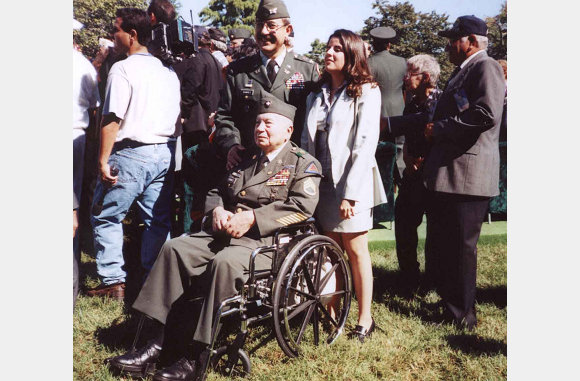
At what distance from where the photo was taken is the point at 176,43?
3.62 metres

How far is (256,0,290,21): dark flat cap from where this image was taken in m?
2.97

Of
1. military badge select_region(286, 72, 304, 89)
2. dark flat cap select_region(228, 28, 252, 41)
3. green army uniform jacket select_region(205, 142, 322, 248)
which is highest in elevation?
dark flat cap select_region(228, 28, 252, 41)

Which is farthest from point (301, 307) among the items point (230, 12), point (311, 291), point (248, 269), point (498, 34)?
point (230, 12)

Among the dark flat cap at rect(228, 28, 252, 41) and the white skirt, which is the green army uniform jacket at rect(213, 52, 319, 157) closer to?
the white skirt

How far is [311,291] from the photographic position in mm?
2668

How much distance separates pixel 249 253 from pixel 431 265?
4.40 ft

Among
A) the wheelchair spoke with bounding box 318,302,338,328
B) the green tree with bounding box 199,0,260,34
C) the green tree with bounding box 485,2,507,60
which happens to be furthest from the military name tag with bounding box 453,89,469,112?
the green tree with bounding box 199,0,260,34

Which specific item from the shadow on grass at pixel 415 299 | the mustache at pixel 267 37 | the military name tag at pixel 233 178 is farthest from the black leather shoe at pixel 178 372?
the mustache at pixel 267 37

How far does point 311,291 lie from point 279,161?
2.35 feet

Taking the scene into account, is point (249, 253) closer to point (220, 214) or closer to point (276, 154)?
point (220, 214)

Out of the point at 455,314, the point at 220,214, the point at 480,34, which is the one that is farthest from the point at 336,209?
the point at 480,34

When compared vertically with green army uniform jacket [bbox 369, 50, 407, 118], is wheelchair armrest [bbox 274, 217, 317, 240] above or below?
below

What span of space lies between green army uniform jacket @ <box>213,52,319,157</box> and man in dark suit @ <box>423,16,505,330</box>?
0.80 metres

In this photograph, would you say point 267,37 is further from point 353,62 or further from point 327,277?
point 327,277
